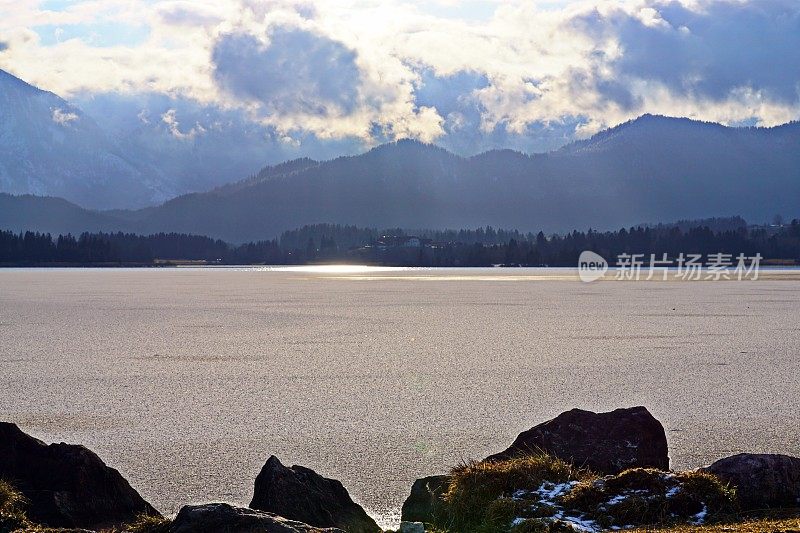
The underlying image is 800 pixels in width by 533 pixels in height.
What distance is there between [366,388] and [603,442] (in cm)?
894

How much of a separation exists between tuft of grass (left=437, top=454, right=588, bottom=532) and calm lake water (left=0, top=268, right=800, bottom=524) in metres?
1.01

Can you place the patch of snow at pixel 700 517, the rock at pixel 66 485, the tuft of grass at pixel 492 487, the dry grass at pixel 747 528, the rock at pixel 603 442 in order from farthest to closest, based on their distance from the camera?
the rock at pixel 603 442 < the rock at pixel 66 485 < the tuft of grass at pixel 492 487 < the patch of snow at pixel 700 517 < the dry grass at pixel 747 528

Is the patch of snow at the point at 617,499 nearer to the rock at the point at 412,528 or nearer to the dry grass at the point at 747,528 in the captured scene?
the dry grass at the point at 747,528

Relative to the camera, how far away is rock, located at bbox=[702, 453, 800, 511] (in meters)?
11.1

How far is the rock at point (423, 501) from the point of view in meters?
11.1

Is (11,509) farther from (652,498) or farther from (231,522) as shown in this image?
(652,498)

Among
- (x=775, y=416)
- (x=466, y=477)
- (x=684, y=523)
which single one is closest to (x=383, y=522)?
(x=466, y=477)

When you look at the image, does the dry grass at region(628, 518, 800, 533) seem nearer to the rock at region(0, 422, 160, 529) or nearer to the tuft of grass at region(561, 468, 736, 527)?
the tuft of grass at region(561, 468, 736, 527)

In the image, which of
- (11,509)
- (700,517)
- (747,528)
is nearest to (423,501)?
(700,517)

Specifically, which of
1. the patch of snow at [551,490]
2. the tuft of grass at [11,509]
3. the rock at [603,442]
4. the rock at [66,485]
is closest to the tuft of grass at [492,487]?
the patch of snow at [551,490]

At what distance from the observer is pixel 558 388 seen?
20.9m

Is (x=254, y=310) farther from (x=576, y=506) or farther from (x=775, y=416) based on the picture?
(x=576, y=506)

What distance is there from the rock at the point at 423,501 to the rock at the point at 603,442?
128 centimetres

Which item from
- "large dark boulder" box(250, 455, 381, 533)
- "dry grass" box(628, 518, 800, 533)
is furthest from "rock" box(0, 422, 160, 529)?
"dry grass" box(628, 518, 800, 533)
